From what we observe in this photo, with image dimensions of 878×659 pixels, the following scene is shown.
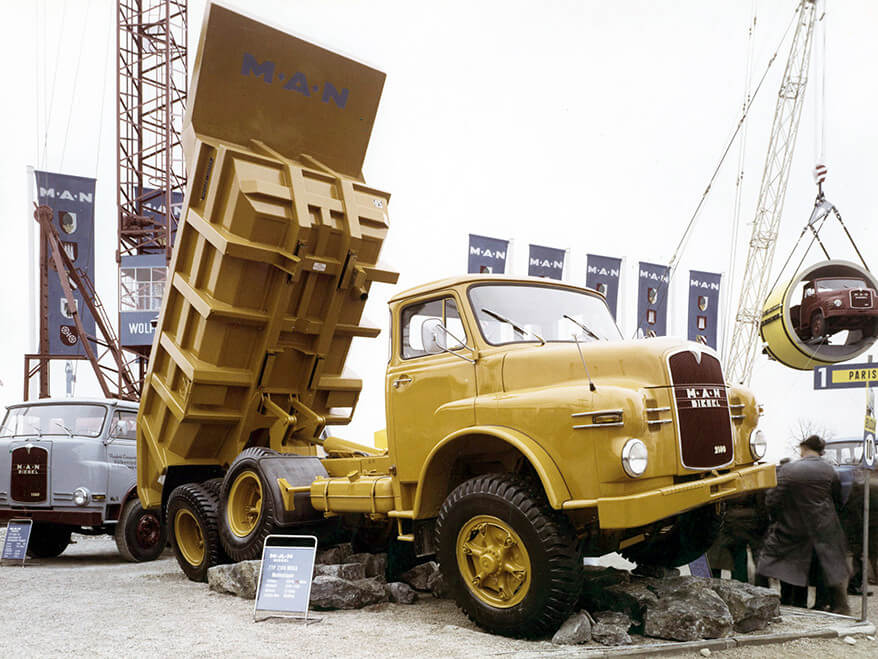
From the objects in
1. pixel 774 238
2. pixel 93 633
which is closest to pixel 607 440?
pixel 93 633

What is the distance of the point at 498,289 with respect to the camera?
6.41 m

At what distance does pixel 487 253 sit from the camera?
69.5ft

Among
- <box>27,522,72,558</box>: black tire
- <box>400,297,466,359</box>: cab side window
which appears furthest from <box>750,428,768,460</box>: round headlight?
<box>27,522,72,558</box>: black tire

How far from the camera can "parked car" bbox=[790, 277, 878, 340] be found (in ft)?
37.7

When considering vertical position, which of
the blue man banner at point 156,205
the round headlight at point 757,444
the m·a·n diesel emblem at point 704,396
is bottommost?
the round headlight at point 757,444

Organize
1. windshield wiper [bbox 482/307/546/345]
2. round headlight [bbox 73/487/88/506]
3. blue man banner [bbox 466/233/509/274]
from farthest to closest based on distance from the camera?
blue man banner [bbox 466/233/509/274]
round headlight [bbox 73/487/88/506]
windshield wiper [bbox 482/307/546/345]

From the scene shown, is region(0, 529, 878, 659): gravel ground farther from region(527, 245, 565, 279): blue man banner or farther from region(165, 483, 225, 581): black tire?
region(527, 245, 565, 279): blue man banner

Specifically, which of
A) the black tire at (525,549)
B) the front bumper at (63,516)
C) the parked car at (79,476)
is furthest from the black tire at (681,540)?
the front bumper at (63,516)

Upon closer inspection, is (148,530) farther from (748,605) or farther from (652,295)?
(652,295)

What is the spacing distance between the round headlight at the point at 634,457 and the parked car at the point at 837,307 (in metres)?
8.05

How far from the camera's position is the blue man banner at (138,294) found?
31.9m

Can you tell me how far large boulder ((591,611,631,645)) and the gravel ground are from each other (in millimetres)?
340

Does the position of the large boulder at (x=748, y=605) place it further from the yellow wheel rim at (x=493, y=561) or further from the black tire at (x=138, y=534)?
the black tire at (x=138, y=534)

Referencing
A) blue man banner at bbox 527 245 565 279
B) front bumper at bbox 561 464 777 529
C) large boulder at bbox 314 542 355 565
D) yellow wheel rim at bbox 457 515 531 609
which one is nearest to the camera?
front bumper at bbox 561 464 777 529
